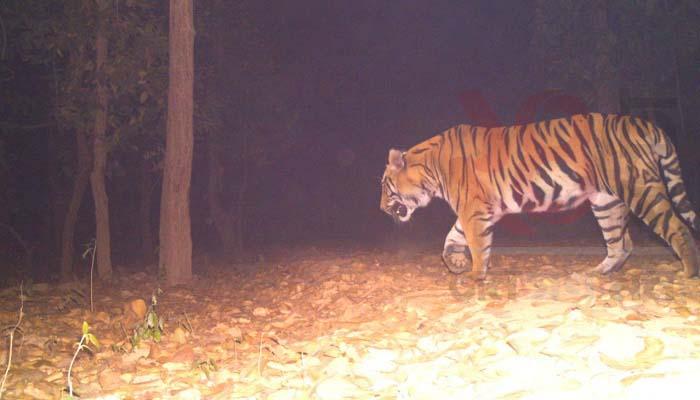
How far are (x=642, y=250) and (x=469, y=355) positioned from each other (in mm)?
7306

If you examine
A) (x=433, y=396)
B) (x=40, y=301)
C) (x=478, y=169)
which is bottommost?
(x=40, y=301)

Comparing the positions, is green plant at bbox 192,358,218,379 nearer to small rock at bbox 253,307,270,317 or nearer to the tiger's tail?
small rock at bbox 253,307,270,317

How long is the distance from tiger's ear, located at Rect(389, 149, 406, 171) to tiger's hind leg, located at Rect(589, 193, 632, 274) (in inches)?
89.6

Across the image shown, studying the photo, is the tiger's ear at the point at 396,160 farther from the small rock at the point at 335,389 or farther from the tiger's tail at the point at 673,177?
the small rock at the point at 335,389

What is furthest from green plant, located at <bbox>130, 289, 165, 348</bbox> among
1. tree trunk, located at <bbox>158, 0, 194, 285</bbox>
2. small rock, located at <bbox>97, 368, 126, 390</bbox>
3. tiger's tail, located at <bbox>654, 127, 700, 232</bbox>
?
tiger's tail, located at <bbox>654, 127, 700, 232</bbox>

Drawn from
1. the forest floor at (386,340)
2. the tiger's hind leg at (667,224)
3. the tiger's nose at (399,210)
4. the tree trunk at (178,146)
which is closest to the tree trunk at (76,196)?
the tree trunk at (178,146)

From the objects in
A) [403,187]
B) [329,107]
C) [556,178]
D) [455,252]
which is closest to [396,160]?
[403,187]

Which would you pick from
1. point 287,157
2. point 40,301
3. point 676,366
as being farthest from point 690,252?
point 287,157

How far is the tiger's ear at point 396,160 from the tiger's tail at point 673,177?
2904 mm

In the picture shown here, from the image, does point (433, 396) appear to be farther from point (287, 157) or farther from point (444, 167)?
point (287, 157)

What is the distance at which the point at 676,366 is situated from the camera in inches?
140

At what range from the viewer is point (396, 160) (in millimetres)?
8148

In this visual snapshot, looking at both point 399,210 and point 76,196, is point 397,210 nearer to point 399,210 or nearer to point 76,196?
point 399,210

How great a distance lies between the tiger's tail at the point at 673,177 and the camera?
673 centimetres
